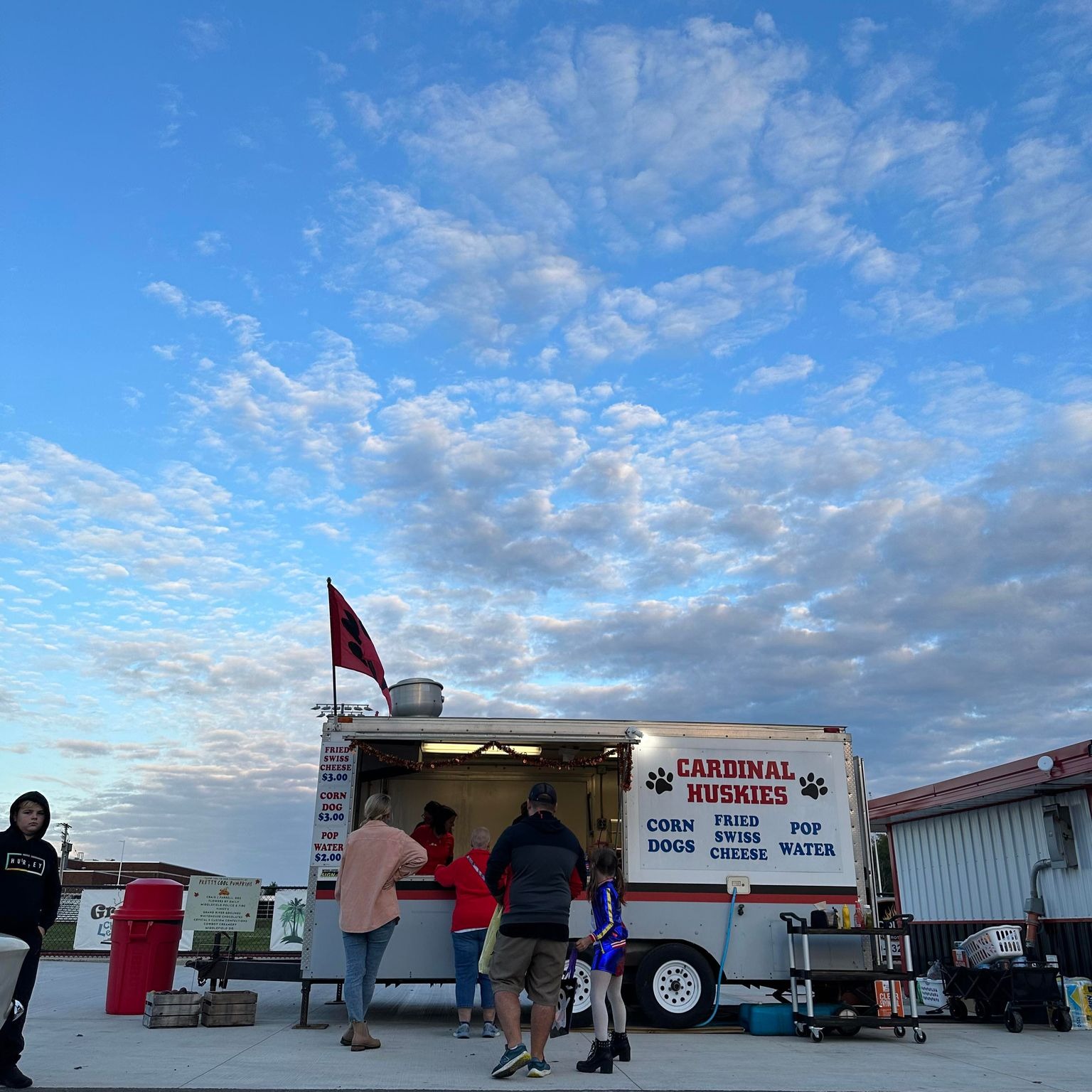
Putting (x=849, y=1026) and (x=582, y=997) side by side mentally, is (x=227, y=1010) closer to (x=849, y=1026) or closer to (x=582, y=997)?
(x=582, y=997)

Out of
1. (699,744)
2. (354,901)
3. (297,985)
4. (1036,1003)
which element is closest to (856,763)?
(699,744)

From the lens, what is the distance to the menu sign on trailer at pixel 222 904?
379 inches

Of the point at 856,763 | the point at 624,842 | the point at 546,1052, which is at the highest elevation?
the point at 856,763

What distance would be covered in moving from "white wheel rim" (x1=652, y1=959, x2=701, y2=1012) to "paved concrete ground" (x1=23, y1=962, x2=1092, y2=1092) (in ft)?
0.88

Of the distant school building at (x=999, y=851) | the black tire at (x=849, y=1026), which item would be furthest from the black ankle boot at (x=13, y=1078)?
the distant school building at (x=999, y=851)

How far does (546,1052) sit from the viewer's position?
754 centimetres

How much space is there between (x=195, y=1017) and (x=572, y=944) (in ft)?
10.5

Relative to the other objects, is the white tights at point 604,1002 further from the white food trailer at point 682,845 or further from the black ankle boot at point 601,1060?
the white food trailer at point 682,845

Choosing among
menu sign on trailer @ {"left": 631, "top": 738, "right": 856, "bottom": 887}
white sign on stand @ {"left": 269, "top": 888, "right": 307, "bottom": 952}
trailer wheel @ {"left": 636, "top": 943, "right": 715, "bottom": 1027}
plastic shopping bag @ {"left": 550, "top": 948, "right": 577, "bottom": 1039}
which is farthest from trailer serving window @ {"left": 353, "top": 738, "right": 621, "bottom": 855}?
white sign on stand @ {"left": 269, "top": 888, "right": 307, "bottom": 952}

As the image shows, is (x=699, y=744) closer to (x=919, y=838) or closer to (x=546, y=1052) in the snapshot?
(x=546, y=1052)

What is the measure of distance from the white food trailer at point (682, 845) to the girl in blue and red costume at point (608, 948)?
75.5 inches

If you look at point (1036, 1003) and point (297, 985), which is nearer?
point (1036, 1003)

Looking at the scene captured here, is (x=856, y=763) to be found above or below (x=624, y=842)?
above

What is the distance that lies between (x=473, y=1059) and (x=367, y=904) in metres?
1.28
